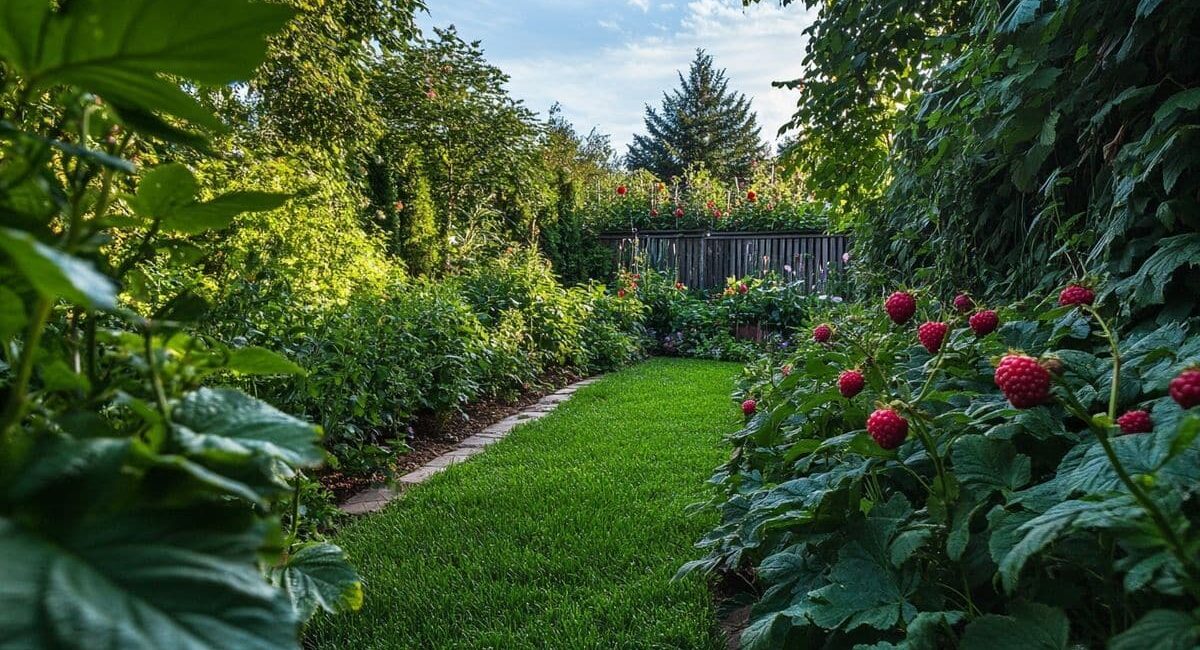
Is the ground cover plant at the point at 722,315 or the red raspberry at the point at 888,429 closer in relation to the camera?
the red raspberry at the point at 888,429

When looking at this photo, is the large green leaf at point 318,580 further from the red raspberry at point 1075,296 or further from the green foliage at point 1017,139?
the green foliage at point 1017,139

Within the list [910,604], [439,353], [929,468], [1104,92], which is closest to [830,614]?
[910,604]

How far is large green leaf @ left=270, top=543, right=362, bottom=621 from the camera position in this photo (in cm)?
76

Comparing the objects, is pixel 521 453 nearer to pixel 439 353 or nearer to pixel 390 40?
pixel 439 353

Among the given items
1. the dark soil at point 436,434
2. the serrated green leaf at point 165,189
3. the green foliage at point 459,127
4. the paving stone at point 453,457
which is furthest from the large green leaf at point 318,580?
the green foliage at point 459,127

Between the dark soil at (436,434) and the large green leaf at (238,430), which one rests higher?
the large green leaf at (238,430)

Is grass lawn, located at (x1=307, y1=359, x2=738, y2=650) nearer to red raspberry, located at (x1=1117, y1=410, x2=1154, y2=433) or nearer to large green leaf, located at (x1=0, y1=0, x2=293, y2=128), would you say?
red raspberry, located at (x1=1117, y1=410, x2=1154, y2=433)

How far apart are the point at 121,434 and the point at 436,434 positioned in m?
3.34

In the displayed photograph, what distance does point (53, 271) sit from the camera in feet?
0.91

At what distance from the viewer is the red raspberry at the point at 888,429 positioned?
3.30ft

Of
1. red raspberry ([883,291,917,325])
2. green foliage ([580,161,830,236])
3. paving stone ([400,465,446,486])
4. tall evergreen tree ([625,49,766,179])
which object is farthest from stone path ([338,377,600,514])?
tall evergreen tree ([625,49,766,179])

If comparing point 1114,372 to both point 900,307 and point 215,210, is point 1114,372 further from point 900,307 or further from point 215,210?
point 215,210

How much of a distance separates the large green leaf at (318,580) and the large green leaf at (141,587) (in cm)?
47

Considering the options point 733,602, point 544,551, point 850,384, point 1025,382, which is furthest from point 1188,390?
point 544,551
